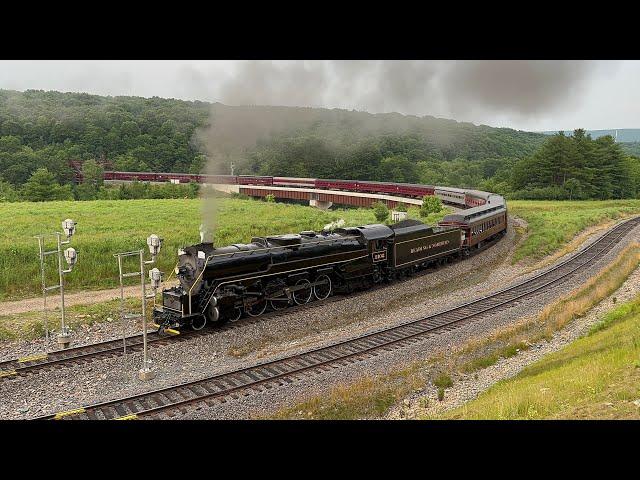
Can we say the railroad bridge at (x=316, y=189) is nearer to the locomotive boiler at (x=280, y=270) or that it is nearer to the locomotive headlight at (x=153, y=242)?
the locomotive boiler at (x=280, y=270)

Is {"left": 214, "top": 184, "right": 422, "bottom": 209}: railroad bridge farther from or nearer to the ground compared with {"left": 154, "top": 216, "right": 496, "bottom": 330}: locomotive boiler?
farther from the ground

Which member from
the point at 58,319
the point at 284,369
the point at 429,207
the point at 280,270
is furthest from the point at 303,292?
the point at 429,207

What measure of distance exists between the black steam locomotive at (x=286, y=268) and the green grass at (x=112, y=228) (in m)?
7.91

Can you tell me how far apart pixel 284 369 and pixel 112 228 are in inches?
853

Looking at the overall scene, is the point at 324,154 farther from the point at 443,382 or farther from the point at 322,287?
the point at 443,382

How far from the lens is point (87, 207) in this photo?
41.4 m

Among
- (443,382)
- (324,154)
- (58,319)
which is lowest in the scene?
(443,382)

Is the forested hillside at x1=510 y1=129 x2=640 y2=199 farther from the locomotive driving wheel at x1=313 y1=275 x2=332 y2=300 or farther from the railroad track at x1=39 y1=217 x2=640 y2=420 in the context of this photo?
the locomotive driving wheel at x1=313 y1=275 x2=332 y2=300

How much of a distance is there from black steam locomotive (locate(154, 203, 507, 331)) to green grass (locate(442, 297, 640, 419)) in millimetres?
8026

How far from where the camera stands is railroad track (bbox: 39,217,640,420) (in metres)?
10.4

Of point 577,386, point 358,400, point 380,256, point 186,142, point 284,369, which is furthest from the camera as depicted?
point 186,142

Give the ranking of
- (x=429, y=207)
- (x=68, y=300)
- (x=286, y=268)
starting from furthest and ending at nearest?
(x=429, y=207) → (x=68, y=300) → (x=286, y=268)

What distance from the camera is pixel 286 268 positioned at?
1716cm

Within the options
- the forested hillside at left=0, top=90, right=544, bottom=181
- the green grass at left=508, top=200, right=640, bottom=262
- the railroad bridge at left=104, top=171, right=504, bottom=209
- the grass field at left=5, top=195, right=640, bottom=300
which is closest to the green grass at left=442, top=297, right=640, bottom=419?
the green grass at left=508, top=200, right=640, bottom=262
